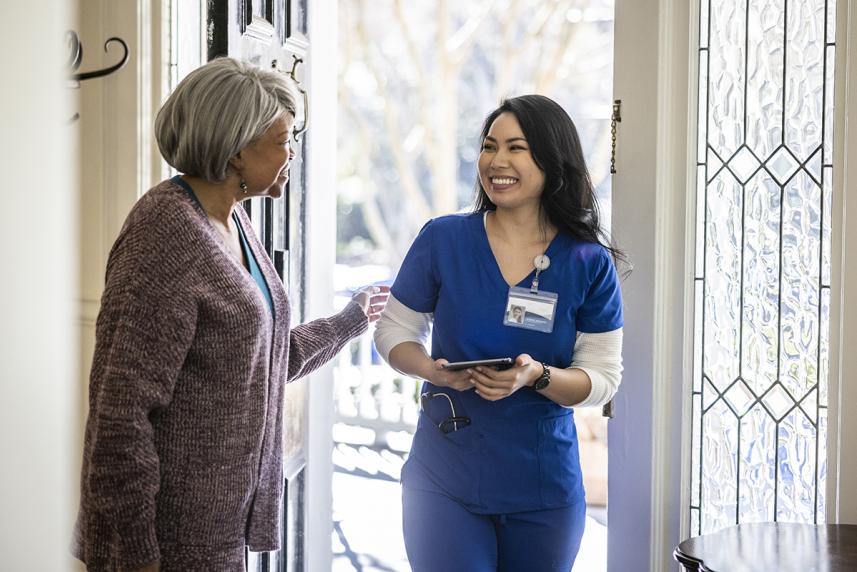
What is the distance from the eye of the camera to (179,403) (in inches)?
53.9

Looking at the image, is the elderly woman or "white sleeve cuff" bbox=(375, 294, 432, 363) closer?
the elderly woman

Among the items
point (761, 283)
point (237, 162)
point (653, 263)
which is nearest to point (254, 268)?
point (237, 162)

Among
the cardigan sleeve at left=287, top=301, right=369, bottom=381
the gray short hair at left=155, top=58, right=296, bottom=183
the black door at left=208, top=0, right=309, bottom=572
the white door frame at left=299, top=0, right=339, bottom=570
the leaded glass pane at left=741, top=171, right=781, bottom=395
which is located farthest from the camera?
the white door frame at left=299, top=0, right=339, bottom=570

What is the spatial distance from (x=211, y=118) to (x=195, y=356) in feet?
1.23

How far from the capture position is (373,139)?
6512 mm

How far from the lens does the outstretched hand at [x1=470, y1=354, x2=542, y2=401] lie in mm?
1691

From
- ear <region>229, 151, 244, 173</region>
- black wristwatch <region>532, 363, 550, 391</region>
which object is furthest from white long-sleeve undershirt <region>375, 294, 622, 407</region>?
ear <region>229, 151, 244, 173</region>

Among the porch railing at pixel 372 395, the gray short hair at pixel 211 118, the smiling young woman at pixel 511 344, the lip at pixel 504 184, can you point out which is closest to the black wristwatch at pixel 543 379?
the smiling young woman at pixel 511 344

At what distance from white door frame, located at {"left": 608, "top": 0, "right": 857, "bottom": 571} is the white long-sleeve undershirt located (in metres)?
0.32

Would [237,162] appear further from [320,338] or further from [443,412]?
[443,412]

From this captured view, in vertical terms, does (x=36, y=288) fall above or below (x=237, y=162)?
below

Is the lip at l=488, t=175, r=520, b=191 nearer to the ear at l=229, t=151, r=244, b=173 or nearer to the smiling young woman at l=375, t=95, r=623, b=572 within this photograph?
the smiling young woman at l=375, t=95, r=623, b=572

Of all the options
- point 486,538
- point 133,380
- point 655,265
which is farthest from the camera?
point 655,265

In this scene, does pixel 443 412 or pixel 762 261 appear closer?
pixel 443 412
